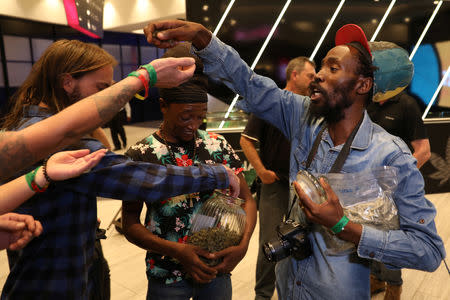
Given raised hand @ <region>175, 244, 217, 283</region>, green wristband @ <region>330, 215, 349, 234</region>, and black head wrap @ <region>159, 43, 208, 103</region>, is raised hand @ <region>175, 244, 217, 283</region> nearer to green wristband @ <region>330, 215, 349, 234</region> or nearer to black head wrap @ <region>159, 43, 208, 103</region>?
green wristband @ <region>330, 215, 349, 234</region>

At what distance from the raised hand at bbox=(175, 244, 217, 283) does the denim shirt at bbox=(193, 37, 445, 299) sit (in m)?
0.34

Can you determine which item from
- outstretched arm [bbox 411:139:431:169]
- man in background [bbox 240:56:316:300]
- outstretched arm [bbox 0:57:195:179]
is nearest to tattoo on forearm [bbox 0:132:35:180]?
outstretched arm [bbox 0:57:195:179]

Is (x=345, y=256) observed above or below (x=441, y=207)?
above

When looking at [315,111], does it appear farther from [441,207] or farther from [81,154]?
[441,207]

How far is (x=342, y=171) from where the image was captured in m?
1.10

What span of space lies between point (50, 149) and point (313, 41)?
4.64 metres

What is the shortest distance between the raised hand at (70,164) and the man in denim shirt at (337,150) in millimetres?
439

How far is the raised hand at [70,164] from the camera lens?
34.8 inches

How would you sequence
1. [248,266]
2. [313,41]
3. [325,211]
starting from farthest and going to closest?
[313,41] < [248,266] < [325,211]

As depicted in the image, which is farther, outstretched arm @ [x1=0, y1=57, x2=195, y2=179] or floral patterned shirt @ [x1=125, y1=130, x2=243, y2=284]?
floral patterned shirt @ [x1=125, y1=130, x2=243, y2=284]

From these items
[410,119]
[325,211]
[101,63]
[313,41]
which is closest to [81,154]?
[101,63]

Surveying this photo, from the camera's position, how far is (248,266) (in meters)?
3.06

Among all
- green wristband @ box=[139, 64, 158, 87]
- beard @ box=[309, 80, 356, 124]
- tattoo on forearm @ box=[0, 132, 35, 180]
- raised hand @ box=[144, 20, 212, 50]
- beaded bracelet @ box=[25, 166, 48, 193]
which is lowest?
beaded bracelet @ box=[25, 166, 48, 193]

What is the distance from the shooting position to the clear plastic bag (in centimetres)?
95
